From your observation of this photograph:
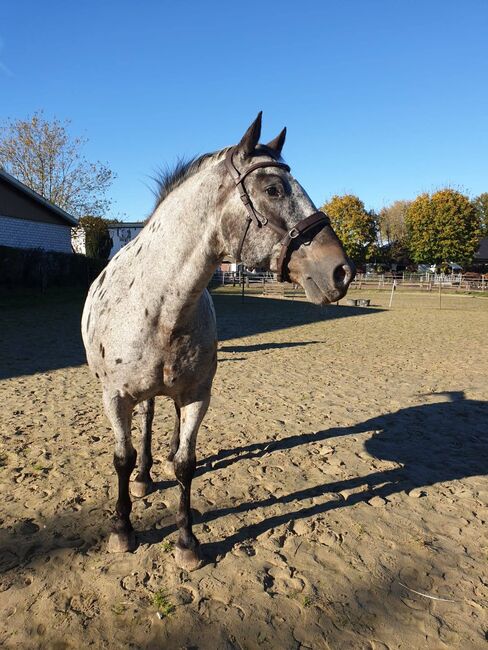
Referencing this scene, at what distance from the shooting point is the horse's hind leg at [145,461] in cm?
367

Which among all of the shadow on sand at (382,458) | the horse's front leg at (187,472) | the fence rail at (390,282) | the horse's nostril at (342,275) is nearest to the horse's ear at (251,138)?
the horse's nostril at (342,275)

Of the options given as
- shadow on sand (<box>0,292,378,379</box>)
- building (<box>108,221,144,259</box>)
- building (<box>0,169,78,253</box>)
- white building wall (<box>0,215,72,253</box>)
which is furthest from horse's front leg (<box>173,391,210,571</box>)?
building (<box>108,221,144,259</box>)

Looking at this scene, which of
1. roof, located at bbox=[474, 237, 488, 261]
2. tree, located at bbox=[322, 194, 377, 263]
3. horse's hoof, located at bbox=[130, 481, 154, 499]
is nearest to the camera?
horse's hoof, located at bbox=[130, 481, 154, 499]

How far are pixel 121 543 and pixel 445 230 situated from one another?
6013 centimetres

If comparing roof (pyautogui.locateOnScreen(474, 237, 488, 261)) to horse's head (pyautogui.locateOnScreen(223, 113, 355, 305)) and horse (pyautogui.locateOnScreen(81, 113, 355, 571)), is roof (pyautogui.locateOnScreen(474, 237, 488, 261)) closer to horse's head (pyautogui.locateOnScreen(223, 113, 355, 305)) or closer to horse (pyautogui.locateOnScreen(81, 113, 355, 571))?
horse (pyautogui.locateOnScreen(81, 113, 355, 571))

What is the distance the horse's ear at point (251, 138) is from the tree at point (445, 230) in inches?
2321

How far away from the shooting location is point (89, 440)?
15.7ft

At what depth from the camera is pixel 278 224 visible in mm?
2029

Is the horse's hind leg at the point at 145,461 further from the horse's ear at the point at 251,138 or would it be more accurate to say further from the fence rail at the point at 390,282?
the fence rail at the point at 390,282

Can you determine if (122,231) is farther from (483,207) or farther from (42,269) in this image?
(483,207)

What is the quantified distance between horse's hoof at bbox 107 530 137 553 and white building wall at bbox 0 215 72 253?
2114cm

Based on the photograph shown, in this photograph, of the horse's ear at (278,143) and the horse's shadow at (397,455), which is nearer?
the horse's ear at (278,143)

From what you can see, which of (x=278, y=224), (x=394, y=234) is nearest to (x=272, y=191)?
(x=278, y=224)

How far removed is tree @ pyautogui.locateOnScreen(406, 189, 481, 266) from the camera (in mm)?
54125
